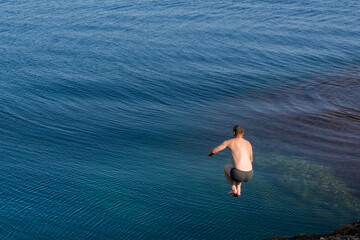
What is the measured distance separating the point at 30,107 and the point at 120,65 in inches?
294

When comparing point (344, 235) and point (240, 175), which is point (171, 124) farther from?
point (344, 235)

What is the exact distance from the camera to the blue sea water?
13.8 meters

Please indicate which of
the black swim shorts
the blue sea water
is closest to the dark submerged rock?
the blue sea water

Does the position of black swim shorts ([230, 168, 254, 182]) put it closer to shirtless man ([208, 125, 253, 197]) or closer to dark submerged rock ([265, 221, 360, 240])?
shirtless man ([208, 125, 253, 197])

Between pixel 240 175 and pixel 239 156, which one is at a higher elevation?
pixel 239 156

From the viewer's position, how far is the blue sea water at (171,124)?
13820 millimetres

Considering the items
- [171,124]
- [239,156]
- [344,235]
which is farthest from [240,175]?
[171,124]

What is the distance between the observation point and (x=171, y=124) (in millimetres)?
19828

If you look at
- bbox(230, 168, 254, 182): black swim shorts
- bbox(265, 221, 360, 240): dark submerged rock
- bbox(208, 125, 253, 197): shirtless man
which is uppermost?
bbox(208, 125, 253, 197): shirtless man

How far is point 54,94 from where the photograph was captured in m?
22.8

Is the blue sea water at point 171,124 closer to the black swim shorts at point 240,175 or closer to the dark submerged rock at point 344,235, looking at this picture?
the dark submerged rock at point 344,235

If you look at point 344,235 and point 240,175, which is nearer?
point 344,235

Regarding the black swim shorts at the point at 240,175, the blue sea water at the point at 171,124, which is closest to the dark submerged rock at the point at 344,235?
the blue sea water at the point at 171,124

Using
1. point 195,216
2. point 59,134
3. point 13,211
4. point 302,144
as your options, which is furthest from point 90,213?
point 302,144
